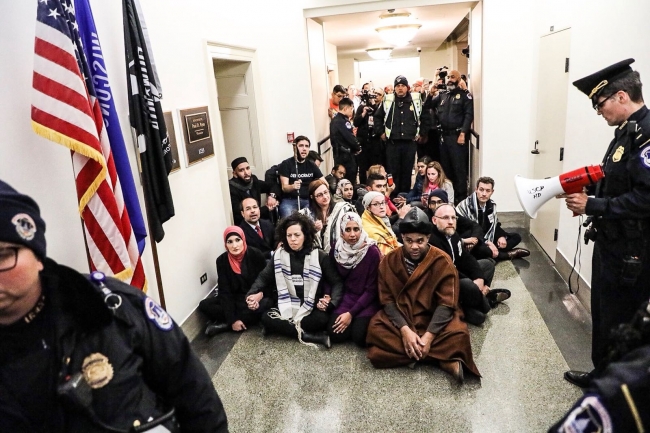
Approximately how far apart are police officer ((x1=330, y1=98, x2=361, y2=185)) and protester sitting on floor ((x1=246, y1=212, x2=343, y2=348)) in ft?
10.0

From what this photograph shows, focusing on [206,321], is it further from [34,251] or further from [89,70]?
[34,251]

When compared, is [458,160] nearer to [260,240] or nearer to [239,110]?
[239,110]

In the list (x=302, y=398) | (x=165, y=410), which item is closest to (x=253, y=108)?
(x=302, y=398)

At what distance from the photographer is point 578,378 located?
239 centimetres

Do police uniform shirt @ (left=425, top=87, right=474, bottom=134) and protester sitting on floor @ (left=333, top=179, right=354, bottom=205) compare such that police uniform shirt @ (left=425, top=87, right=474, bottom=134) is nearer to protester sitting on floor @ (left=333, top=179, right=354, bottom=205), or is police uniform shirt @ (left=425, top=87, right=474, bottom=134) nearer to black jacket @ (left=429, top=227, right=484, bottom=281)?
protester sitting on floor @ (left=333, top=179, right=354, bottom=205)

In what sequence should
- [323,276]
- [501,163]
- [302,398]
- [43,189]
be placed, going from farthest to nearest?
1. [501,163]
2. [323,276]
3. [302,398]
4. [43,189]

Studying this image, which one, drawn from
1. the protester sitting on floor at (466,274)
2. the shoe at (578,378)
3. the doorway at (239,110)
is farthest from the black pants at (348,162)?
the shoe at (578,378)

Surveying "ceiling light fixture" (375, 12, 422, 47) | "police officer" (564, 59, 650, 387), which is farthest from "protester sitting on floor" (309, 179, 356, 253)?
"ceiling light fixture" (375, 12, 422, 47)

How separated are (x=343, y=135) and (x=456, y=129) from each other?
143cm

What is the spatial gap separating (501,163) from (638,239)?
3211 millimetres

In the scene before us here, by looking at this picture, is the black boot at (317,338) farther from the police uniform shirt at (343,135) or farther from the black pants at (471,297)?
the police uniform shirt at (343,135)

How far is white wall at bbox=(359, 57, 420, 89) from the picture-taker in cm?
1599

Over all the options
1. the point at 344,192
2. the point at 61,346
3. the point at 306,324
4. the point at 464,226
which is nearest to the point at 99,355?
the point at 61,346

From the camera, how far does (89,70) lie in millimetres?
2021
